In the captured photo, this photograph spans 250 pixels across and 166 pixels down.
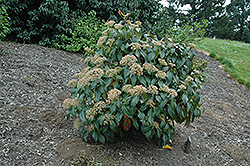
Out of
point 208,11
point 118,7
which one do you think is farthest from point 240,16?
point 118,7

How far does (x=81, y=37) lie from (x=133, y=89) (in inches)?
162

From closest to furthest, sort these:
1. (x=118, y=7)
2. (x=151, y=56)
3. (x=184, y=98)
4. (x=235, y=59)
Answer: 1. (x=184, y=98)
2. (x=151, y=56)
3. (x=118, y=7)
4. (x=235, y=59)

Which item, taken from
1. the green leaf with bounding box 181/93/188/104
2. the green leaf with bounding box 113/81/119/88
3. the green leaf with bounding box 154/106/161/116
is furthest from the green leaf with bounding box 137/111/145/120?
the green leaf with bounding box 181/93/188/104

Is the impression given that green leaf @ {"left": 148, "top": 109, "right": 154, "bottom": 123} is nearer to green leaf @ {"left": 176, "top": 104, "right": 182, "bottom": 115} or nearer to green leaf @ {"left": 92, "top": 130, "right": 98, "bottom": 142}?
green leaf @ {"left": 176, "top": 104, "right": 182, "bottom": 115}

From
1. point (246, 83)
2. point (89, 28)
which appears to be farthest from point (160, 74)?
point (246, 83)

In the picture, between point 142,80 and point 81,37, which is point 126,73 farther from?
point 81,37

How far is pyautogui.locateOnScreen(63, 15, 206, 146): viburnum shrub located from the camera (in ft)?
7.05

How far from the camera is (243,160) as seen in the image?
3.06m

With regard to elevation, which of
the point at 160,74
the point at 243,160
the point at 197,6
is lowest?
the point at 243,160

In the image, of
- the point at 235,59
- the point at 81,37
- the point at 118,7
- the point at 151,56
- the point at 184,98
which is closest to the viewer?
the point at 184,98

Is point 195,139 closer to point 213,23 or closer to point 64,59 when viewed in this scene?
point 64,59

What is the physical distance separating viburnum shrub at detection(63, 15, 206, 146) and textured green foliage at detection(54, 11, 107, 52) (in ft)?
10.7

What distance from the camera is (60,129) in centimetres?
269

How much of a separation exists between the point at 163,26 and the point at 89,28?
281 centimetres
